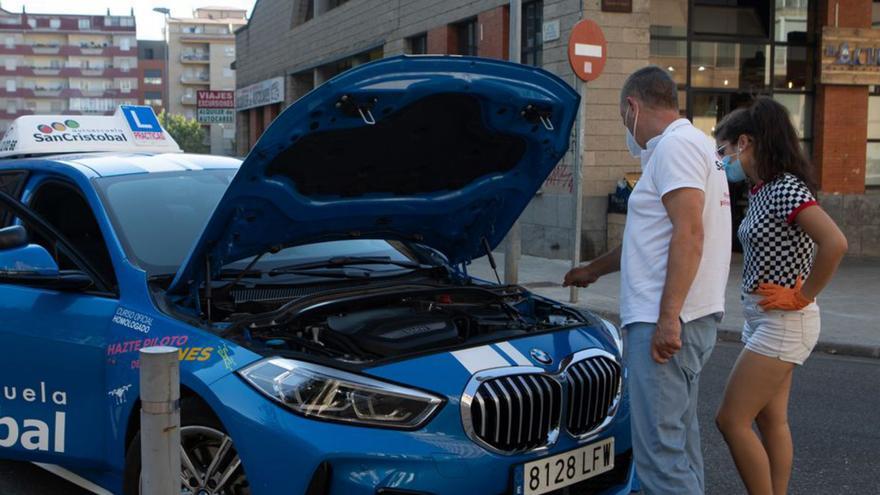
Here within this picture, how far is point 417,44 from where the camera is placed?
2153 cm

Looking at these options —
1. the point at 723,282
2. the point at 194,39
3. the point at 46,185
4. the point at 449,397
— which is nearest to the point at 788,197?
the point at 723,282

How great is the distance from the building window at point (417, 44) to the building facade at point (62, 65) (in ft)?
371

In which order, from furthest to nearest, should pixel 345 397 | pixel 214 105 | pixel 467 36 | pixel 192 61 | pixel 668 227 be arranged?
pixel 192 61 → pixel 214 105 → pixel 467 36 → pixel 668 227 → pixel 345 397

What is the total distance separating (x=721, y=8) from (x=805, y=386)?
10537 millimetres

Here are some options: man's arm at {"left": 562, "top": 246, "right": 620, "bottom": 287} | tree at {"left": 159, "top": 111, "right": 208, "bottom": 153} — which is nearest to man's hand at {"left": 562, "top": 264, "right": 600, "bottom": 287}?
man's arm at {"left": 562, "top": 246, "right": 620, "bottom": 287}

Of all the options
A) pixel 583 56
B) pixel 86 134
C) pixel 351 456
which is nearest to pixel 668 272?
pixel 351 456

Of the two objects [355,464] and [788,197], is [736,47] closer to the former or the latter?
[788,197]

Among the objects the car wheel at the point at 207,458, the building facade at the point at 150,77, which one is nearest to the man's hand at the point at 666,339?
the car wheel at the point at 207,458

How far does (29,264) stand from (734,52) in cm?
1434

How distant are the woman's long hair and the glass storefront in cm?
1234

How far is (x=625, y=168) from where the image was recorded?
→ 15391mm

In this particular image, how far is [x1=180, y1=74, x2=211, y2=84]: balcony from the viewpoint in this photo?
394 feet

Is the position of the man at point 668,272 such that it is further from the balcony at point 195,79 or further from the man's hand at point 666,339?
the balcony at point 195,79

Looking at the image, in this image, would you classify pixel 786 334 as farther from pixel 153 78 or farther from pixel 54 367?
pixel 153 78
